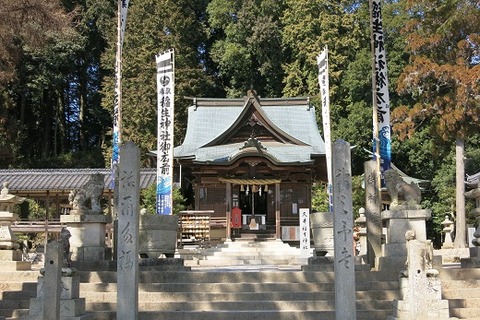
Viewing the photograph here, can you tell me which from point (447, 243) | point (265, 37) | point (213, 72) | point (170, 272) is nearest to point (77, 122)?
point (213, 72)

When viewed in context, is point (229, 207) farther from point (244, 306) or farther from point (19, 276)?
point (244, 306)

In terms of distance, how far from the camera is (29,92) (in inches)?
1389

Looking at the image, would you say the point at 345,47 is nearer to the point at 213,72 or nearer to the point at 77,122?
A: the point at 213,72

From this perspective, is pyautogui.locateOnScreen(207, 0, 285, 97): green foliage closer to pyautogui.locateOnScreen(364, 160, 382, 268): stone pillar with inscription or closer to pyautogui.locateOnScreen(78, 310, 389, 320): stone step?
pyautogui.locateOnScreen(364, 160, 382, 268): stone pillar with inscription

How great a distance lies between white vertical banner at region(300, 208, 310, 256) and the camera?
1560 cm

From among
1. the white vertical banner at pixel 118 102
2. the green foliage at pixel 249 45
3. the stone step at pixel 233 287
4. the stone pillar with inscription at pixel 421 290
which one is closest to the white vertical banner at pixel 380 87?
the stone step at pixel 233 287

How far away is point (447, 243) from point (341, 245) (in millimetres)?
12471

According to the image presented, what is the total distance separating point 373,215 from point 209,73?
30.9 meters

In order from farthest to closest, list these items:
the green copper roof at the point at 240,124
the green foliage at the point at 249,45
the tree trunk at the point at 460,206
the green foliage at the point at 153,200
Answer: the green foliage at the point at 249,45
the green foliage at the point at 153,200
the green copper roof at the point at 240,124
the tree trunk at the point at 460,206

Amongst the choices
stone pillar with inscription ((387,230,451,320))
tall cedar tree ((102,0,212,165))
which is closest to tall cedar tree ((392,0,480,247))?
stone pillar with inscription ((387,230,451,320))

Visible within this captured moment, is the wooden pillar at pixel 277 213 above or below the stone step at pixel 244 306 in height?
above

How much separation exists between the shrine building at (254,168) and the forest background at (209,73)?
5.72 feet

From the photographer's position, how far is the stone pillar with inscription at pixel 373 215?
927cm

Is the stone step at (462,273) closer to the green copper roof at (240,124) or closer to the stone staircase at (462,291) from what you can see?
the stone staircase at (462,291)
